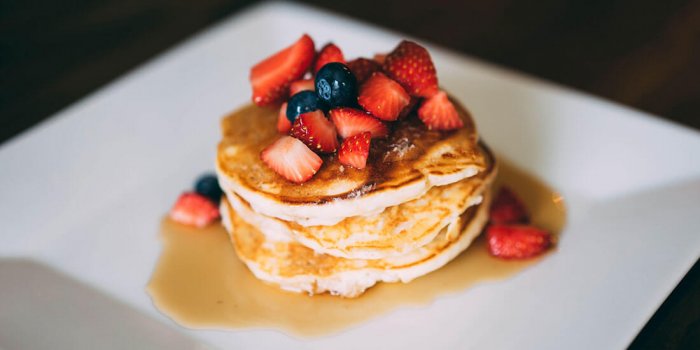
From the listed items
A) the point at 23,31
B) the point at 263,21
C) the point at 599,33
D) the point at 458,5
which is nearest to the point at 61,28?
the point at 23,31

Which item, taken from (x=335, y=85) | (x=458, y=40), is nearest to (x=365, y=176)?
(x=335, y=85)

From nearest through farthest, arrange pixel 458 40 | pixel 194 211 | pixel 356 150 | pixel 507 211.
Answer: pixel 356 150
pixel 507 211
pixel 194 211
pixel 458 40

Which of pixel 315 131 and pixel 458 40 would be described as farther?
pixel 458 40

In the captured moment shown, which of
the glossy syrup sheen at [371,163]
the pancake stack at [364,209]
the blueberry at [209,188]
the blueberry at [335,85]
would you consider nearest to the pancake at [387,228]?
the pancake stack at [364,209]

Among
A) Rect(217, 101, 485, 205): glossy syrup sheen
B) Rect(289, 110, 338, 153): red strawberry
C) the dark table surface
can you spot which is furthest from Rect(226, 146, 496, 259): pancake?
the dark table surface

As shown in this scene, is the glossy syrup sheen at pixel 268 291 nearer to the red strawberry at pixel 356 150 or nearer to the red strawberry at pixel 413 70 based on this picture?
the red strawberry at pixel 356 150

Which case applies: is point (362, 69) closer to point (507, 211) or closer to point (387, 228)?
point (387, 228)

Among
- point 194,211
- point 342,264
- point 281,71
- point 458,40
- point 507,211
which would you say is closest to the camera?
point 342,264

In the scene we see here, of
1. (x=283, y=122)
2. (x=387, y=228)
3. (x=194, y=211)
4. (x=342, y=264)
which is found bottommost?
(x=194, y=211)
